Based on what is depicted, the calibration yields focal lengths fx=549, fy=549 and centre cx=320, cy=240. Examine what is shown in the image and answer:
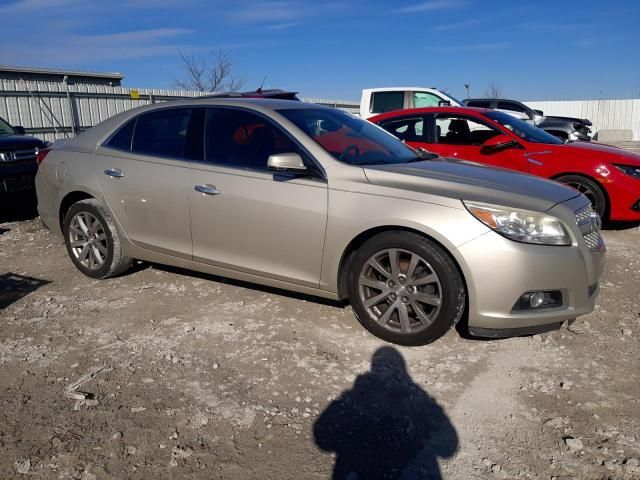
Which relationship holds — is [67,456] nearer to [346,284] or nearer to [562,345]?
[346,284]

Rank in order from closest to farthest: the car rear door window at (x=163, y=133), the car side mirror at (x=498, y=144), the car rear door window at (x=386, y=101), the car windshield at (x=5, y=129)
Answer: the car rear door window at (x=163, y=133) < the car side mirror at (x=498, y=144) < the car windshield at (x=5, y=129) < the car rear door window at (x=386, y=101)

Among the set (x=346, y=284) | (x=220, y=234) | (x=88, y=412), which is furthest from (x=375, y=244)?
(x=88, y=412)

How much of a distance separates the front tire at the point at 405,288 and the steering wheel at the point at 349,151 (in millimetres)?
719

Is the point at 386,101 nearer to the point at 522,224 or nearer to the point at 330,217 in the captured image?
the point at 330,217

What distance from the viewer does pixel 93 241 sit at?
4941 mm

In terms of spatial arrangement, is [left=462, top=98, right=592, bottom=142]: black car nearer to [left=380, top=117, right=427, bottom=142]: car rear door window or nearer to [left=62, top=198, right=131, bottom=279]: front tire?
[left=380, top=117, right=427, bottom=142]: car rear door window

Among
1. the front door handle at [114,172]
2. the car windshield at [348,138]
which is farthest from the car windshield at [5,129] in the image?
the car windshield at [348,138]

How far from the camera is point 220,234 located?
417 cm

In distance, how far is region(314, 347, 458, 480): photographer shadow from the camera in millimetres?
2490

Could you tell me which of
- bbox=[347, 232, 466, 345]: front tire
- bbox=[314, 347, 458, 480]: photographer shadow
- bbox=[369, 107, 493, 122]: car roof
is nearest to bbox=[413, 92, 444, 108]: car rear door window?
bbox=[369, 107, 493, 122]: car roof

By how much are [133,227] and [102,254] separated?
54 cm

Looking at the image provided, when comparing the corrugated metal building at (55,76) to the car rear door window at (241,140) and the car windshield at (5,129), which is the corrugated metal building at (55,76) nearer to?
the car windshield at (5,129)

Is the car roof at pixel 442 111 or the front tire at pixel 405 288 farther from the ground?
the car roof at pixel 442 111

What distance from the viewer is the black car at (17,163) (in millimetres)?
7160
